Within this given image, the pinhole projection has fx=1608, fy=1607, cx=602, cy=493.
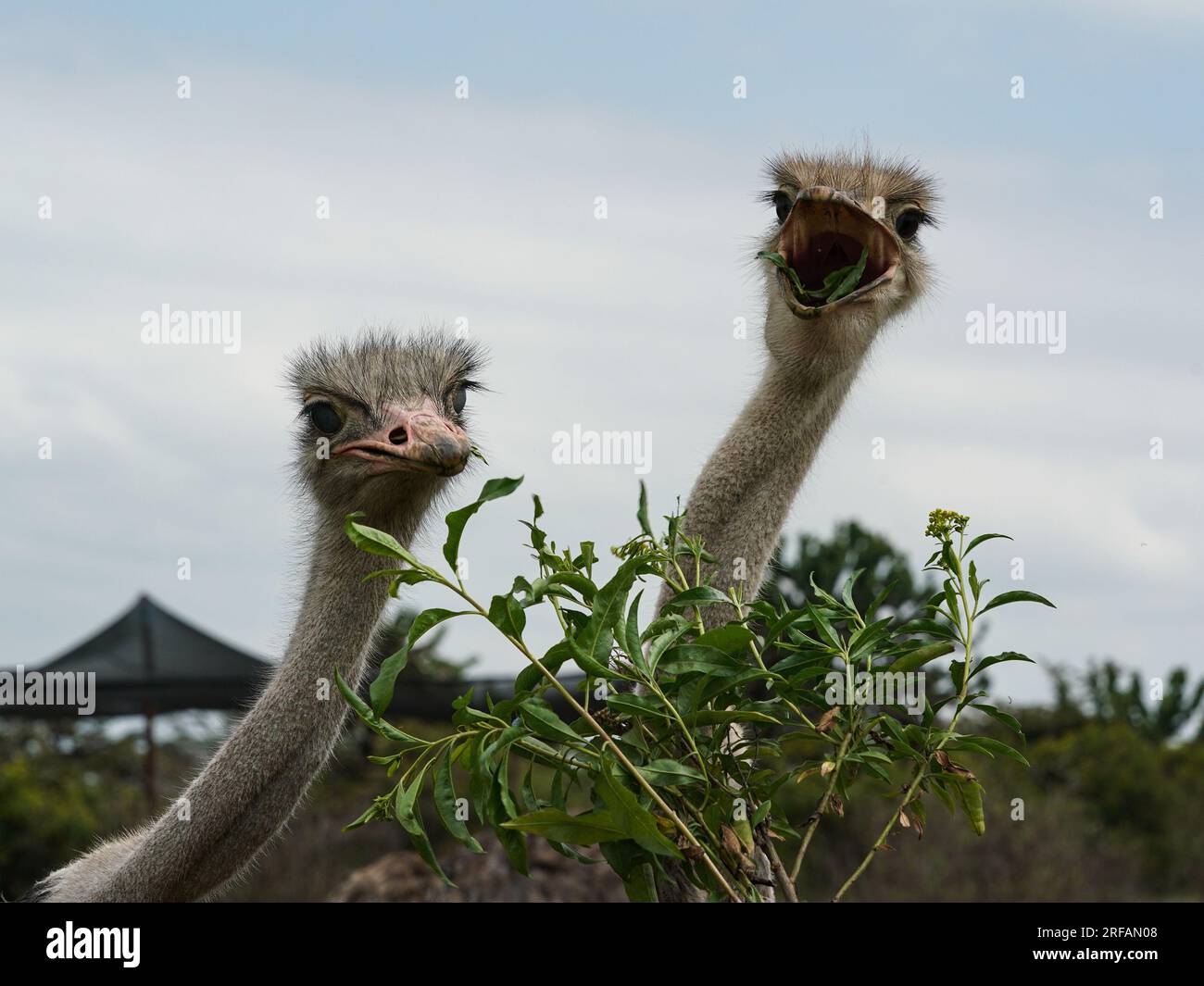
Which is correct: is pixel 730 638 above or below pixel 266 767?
above

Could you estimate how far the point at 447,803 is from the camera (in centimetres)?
222

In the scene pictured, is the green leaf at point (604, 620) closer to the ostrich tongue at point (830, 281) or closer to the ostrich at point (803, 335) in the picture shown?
the ostrich at point (803, 335)

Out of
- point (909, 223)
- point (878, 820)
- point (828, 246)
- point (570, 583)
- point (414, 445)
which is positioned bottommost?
point (878, 820)

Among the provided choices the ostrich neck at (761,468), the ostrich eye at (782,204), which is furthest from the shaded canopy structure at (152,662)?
the ostrich eye at (782,204)

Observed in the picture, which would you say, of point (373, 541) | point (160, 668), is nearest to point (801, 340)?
point (373, 541)

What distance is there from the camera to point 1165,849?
756 inches

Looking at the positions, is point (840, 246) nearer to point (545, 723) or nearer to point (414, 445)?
point (414, 445)

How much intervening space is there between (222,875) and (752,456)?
1631 millimetres

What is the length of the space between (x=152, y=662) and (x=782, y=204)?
1026 centimetres

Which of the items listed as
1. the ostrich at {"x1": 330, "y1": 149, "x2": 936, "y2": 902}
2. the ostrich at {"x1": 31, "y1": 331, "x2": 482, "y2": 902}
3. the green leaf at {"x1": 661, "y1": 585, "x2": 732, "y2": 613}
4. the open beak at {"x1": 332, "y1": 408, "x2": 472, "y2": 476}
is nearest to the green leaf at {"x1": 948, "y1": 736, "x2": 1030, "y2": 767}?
the green leaf at {"x1": 661, "y1": 585, "x2": 732, "y2": 613}
